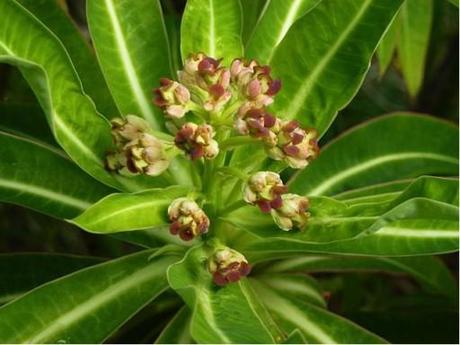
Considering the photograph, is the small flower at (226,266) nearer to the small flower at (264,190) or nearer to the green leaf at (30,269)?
the small flower at (264,190)

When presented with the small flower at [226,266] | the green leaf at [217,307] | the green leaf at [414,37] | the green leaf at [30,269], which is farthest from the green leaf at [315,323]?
the green leaf at [414,37]

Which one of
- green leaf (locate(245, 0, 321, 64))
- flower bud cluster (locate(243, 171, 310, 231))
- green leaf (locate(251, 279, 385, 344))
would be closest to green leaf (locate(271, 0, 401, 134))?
green leaf (locate(245, 0, 321, 64))

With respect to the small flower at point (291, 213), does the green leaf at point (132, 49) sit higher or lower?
higher

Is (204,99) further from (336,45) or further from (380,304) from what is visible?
(380,304)

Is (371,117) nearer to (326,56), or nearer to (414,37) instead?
(414,37)

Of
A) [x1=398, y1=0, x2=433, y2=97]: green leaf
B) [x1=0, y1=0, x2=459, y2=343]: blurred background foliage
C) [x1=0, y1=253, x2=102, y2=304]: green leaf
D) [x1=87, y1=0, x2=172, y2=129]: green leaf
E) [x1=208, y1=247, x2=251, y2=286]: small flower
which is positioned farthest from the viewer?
[x1=398, y1=0, x2=433, y2=97]: green leaf

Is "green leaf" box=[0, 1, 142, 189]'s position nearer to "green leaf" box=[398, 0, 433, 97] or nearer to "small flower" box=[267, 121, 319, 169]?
"small flower" box=[267, 121, 319, 169]
